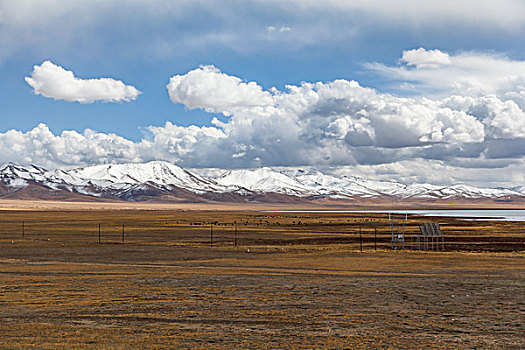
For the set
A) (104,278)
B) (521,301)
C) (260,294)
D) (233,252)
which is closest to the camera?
(521,301)

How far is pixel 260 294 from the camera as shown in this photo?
68.3ft

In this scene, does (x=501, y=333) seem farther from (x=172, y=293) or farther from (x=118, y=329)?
(x=172, y=293)

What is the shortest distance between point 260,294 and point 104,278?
8389 mm

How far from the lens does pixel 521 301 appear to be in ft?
64.1

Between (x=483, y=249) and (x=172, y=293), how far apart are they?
1415 inches

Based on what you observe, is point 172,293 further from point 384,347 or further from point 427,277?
point 427,277

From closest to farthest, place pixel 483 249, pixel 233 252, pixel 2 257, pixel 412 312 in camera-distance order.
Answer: pixel 412 312 → pixel 2 257 → pixel 233 252 → pixel 483 249

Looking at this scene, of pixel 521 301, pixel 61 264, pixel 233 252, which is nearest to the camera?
pixel 521 301

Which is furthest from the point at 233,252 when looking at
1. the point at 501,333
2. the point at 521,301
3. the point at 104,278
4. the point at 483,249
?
the point at 501,333

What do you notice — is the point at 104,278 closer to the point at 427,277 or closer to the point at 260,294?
the point at 260,294

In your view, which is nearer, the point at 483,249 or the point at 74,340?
the point at 74,340

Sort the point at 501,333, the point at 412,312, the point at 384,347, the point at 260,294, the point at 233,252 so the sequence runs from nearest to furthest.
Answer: the point at 384,347 → the point at 501,333 → the point at 412,312 → the point at 260,294 → the point at 233,252

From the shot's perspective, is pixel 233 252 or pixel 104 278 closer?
pixel 104 278

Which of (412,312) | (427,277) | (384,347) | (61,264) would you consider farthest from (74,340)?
(61,264)
